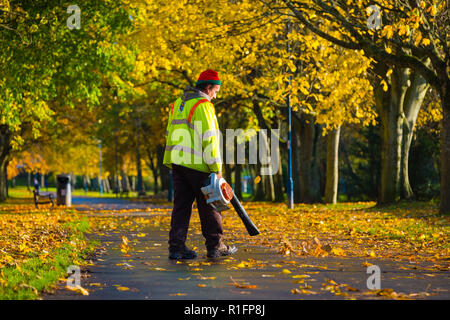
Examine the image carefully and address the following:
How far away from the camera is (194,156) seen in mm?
8867

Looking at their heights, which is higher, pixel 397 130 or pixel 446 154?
pixel 397 130

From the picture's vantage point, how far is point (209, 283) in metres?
6.97

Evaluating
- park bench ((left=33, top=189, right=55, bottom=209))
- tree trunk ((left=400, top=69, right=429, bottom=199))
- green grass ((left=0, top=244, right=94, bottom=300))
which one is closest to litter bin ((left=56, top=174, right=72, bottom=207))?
park bench ((left=33, top=189, right=55, bottom=209))

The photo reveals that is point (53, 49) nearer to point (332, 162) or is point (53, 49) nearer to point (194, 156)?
point (332, 162)

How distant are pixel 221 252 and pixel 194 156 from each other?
1.37 metres

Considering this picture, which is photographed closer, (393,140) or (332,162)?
(393,140)

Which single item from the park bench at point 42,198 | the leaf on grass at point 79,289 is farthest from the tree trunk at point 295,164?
the leaf on grass at point 79,289

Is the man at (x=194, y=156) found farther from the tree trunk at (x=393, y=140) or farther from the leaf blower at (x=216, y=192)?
the tree trunk at (x=393, y=140)

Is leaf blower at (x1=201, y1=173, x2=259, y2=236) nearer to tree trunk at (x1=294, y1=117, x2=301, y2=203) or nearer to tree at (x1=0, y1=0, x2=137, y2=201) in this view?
tree at (x1=0, y1=0, x2=137, y2=201)

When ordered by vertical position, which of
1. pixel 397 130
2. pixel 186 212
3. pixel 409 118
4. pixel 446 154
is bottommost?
pixel 186 212


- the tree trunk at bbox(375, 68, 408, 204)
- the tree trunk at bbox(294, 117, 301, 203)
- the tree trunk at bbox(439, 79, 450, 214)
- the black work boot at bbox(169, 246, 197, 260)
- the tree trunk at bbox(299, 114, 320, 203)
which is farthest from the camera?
the tree trunk at bbox(294, 117, 301, 203)

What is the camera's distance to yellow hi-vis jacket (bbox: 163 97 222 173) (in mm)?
8672

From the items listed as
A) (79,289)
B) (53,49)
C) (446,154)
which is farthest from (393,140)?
(79,289)
